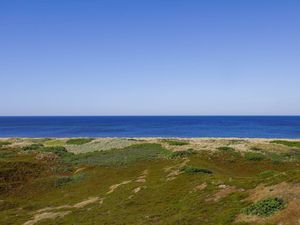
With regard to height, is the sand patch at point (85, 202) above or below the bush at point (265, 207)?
below

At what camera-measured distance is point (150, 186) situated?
109ft

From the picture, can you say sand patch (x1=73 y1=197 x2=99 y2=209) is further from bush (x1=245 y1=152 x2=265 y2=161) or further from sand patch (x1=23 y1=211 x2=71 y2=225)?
bush (x1=245 y1=152 x2=265 y2=161)

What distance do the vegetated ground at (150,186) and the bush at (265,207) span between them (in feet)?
0.17

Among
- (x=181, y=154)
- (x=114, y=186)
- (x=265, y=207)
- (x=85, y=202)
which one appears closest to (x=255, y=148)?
(x=181, y=154)

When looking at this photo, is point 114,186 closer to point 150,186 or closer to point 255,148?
point 150,186

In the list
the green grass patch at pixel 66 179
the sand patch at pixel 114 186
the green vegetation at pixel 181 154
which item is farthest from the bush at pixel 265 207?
the green vegetation at pixel 181 154

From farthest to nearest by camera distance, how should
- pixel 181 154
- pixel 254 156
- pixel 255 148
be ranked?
pixel 255 148 → pixel 181 154 → pixel 254 156

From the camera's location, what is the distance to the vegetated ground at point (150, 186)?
71.5ft

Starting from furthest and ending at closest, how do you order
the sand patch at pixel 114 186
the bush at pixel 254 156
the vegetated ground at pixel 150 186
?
the bush at pixel 254 156
the sand patch at pixel 114 186
the vegetated ground at pixel 150 186

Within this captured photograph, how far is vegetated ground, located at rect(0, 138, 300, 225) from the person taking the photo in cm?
2180

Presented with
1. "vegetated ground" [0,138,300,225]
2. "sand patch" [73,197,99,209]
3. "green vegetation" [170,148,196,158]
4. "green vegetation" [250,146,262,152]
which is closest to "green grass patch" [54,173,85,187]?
"vegetated ground" [0,138,300,225]

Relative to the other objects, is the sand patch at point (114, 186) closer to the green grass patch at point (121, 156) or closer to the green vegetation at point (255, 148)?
the green grass patch at point (121, 156)

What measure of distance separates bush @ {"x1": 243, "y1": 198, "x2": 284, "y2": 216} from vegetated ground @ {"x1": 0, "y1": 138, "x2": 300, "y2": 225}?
0.05 metres

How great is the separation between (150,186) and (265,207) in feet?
50.3
